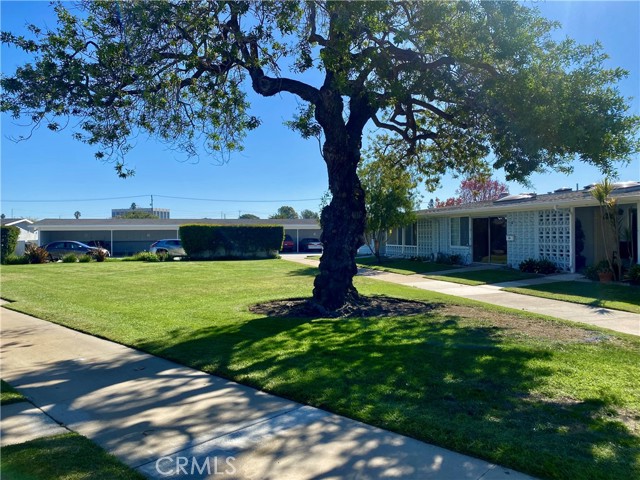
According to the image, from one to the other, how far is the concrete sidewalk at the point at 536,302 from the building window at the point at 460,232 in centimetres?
538

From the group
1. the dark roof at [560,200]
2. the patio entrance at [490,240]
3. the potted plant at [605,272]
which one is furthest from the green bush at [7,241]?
the potted plant at [605,272]

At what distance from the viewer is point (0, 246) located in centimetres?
2845

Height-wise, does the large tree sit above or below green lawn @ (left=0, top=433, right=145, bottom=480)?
above

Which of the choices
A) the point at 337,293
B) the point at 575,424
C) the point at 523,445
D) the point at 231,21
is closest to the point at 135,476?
the point at 523,445

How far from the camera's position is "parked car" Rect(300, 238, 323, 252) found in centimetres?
4501

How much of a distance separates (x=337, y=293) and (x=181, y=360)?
475cm

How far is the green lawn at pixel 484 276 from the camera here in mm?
18016

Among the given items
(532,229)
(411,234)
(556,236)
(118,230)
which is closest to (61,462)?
(556,236)

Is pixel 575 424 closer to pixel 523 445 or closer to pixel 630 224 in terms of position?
pixel 523 445

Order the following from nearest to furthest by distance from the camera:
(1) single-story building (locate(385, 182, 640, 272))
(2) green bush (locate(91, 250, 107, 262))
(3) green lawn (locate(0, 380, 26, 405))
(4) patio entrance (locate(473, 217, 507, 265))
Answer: (3) green lawn (locate(0, 380, 26, 405)) < (1) single-story building (locate(385, 182, 640, 272)) < (4) patio entrance (locate(473, 217, 507, 265)) < (2) green bush (locate(91, 250, 107, 262))

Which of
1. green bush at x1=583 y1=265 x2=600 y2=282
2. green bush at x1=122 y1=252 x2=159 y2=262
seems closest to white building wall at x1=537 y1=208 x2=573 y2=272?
green bush at x1=583 y1=265 x2=600 y2=282

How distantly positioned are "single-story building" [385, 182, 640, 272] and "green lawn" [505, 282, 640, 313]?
6.03ft

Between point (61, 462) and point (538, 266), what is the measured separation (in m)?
18.6

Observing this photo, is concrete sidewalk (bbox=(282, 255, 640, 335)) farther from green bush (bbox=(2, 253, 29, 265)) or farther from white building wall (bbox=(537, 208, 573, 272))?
green bush (bbox=(2, 253, 29, 265))
